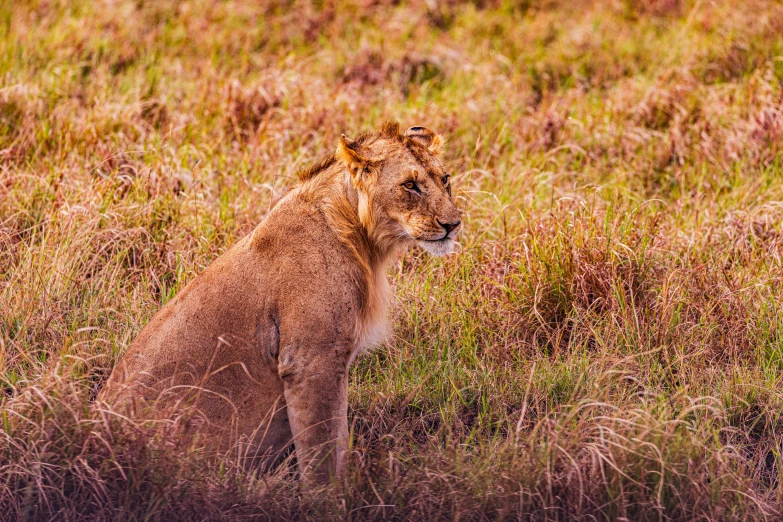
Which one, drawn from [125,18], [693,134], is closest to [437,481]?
[693,134]

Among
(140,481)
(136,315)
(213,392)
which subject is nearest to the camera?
(140,481)

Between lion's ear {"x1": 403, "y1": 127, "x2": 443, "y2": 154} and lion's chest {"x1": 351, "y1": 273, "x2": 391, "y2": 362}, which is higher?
lion's ear {"x1": 403, "y1": 127, "x2": 443, "y2": 154}

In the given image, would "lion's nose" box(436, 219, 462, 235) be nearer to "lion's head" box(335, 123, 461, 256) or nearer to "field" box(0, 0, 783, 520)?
"lion's head" box(335, 123, 461, 256)

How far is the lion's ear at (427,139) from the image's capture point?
408 centimetres

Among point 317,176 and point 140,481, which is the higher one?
point 317,176

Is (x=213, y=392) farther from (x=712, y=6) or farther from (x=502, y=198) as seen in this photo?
(x=712, y=6)

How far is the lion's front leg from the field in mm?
137

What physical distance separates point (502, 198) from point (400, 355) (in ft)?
6.03

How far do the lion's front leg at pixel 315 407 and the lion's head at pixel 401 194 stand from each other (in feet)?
1.87

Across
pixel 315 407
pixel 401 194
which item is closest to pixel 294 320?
pixel 315 407

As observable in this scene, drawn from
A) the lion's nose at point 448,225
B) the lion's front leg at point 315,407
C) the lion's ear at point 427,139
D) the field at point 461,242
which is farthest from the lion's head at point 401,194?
the field at point 461,242

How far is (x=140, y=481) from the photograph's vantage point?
3.29 meters

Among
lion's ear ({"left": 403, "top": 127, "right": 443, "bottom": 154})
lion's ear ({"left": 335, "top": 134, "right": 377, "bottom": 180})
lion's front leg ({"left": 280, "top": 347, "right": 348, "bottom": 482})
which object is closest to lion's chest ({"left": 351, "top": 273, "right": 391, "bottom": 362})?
lion's front leg ({"left": 280, "top": 347, "right": 348, "bottom": 482})

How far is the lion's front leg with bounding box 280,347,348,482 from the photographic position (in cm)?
356
